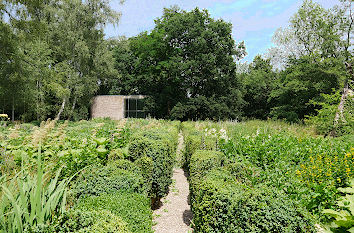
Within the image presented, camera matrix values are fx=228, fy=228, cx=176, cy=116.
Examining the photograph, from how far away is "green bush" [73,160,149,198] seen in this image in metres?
2.41

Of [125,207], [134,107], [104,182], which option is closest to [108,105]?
[134,107]

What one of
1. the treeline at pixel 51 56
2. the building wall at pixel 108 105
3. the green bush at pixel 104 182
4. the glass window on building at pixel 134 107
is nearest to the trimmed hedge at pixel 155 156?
the green bush at pixel 104 182

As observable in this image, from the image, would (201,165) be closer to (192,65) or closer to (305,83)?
(192,65)

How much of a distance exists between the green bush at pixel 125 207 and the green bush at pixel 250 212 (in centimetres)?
61

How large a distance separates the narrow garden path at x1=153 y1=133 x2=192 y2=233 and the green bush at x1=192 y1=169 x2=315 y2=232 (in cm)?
130

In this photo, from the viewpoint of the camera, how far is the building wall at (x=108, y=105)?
938 inches

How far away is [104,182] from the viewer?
8.23 ft

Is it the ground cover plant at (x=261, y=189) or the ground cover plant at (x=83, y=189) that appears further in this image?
the ground cover plant at (x=261, y=189)

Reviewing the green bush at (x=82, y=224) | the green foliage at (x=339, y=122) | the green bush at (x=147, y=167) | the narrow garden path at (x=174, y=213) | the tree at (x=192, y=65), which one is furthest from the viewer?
the tree at (x=192, y=65)

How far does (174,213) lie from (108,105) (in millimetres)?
21219

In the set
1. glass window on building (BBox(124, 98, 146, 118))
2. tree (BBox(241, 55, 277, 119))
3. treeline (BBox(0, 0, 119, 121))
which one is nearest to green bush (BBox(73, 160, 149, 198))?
treeline (BBox(0, 0, 119, 121))

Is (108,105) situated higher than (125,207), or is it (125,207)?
(108,105)

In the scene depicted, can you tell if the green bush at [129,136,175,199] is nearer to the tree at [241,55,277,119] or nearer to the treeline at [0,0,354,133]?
the treeline at [0,0,354,133]

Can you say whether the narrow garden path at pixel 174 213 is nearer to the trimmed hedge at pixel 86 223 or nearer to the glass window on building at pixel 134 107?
the trimmed hedge at pixel 86 223
